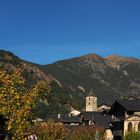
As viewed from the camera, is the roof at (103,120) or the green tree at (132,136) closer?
the green tree at (132,136)

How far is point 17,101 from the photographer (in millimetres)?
26031

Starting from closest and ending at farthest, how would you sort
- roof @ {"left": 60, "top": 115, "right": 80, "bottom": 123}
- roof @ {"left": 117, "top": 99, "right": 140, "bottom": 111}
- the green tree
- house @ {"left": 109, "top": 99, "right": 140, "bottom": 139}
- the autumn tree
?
1. the autumn tree
2. the green tree
3. house @ {"left": 109, "top": 99, "right": 140, "bottom": 139}
4. roof @ {"left": 117, "top": 99, "right": 140, "bottom": 111}
5. roof @ {"left": 60, "top": 115, "right": 80, "bottom": 123}

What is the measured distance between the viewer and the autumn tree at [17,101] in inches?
995

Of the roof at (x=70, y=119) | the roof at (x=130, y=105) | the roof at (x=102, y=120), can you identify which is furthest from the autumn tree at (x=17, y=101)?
the roof at (x=70, y=119)

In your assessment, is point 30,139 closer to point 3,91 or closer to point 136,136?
point 3,91

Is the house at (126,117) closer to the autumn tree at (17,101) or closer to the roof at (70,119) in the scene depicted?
the roof at (70,119)

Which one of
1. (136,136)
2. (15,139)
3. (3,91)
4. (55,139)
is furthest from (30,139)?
(136,136)

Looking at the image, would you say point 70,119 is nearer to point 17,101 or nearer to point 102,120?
point 102,120

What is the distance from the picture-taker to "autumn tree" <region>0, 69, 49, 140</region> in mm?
25266

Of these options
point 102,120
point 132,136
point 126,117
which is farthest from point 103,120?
point 132,136

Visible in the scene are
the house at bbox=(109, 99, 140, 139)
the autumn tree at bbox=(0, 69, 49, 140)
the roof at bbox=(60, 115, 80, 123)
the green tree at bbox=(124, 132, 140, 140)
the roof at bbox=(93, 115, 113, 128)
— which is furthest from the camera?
the roof at bbox=(60, 115, 80, 123)

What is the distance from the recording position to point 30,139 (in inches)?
995

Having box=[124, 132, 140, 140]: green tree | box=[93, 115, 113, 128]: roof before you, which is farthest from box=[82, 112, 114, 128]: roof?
box=[124, 132, 140, 140]: green tree

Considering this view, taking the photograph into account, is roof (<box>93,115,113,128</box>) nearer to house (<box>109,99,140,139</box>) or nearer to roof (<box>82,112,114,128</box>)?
roof (<box>82,112,114,128</box>)
